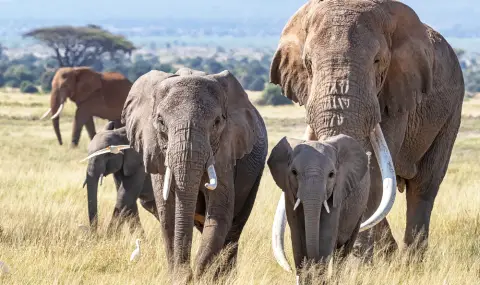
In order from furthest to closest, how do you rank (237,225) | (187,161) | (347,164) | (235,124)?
1. (237,225)
2. (235,124)
3. (347,164)
4. (187,161)

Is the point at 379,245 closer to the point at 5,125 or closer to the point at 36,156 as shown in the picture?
the point at 36,156

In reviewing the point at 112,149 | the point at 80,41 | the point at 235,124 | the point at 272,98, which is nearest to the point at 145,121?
the point at 235,124

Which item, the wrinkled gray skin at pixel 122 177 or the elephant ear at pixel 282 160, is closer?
the elephant ear at pixel 282 160

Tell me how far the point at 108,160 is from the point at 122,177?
20 centimetres

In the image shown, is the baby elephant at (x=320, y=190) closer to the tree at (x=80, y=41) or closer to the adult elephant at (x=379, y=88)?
the adult elephant at (x=379, y=88)

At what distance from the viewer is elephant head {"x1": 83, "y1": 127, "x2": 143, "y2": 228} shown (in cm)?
1022

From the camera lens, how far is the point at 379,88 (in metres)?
7.45

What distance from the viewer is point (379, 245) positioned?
865 cm

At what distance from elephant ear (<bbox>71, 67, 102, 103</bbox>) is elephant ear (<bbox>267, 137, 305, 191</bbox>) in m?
19.4

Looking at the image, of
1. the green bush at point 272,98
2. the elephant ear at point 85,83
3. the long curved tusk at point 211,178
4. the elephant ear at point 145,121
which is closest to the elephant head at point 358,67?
the long curved tusk at point 211,178

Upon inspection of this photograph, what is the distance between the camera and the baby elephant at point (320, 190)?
19.8 ft

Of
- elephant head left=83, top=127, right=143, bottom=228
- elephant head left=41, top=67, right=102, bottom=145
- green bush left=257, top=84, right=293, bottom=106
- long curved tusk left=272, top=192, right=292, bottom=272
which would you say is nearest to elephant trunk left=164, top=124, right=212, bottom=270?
long curved tusk left=272, top=192, right=292, bottom=272

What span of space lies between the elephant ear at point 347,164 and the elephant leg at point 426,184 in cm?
235

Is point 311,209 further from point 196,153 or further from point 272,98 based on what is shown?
point 272,98
